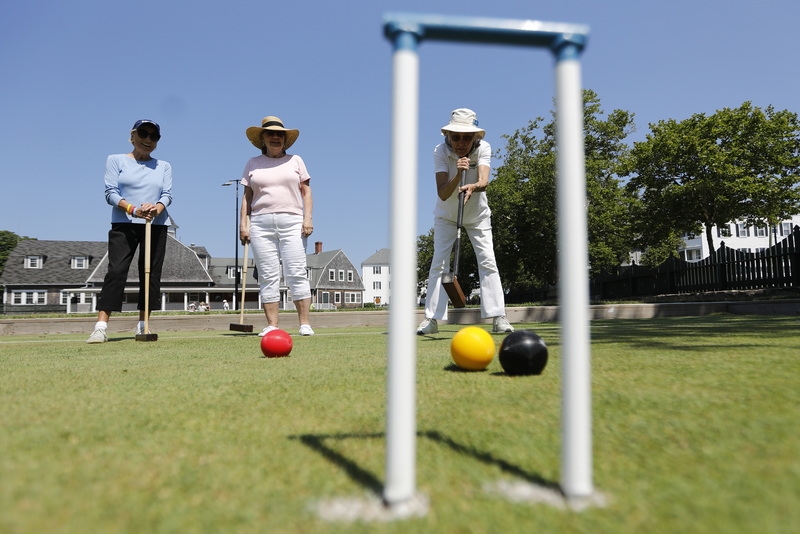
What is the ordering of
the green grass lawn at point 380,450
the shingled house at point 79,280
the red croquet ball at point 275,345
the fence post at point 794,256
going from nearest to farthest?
1. the green grass lawn at point 380,450
2. the red croquet ball at point 275,345
3. the fence post at point 794,256
4. the shingled house at point 79,280

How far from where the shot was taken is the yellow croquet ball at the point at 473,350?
3.20m

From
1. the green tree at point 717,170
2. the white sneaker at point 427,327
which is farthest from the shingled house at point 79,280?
the white sneaker at point 427,327

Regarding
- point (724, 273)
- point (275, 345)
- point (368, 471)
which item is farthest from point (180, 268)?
point (368, 471)

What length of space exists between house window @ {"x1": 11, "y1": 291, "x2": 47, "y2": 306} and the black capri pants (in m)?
55.1

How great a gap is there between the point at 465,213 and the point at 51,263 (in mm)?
59271

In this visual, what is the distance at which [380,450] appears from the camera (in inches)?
64.6

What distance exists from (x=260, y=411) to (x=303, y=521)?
114 centimetres

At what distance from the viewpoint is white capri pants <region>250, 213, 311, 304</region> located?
6219 mm

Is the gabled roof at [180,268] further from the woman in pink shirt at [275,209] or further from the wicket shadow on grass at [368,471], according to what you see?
the wicket shadow on grass at [368,471]

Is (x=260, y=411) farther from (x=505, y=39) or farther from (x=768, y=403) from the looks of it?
(x=768, y=403)

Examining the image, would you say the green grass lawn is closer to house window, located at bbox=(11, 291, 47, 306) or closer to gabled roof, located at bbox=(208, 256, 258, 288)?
gabled roof, located at bbox=(208, 256, 258, 288)

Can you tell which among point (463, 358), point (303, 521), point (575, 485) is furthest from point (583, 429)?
point (463, 358)

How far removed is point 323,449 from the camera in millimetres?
1648

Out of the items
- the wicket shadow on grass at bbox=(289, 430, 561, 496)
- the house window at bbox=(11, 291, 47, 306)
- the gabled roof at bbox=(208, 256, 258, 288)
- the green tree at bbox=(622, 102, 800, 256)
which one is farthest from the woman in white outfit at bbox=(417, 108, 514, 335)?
the house window at bbox=(11, 291, 47, 306)
